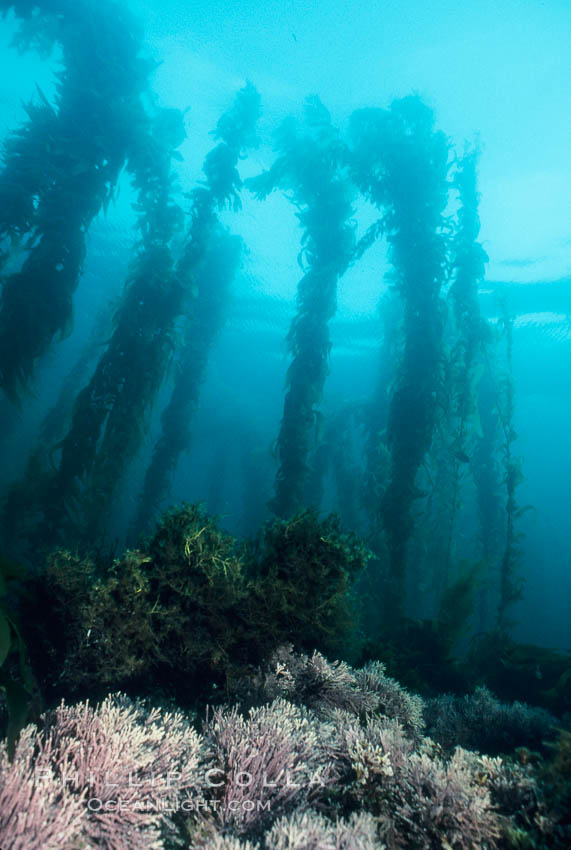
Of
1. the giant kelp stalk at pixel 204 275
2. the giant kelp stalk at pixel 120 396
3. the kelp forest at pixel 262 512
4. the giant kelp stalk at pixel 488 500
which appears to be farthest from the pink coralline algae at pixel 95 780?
the giant kelp stalk at pixel 488 500

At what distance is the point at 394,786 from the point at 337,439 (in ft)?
44.9

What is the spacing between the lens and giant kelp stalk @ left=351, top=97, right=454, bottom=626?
7.78m

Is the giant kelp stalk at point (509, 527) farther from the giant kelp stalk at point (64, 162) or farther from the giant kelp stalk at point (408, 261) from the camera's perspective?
the giant kelp stalk at point (64, 162)

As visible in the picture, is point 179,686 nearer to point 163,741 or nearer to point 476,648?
point 163,741

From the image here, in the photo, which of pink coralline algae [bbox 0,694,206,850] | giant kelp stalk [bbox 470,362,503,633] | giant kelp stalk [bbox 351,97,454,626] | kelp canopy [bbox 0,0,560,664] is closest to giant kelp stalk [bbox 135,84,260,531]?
kelp canopy [bbox 0,0,560,664]

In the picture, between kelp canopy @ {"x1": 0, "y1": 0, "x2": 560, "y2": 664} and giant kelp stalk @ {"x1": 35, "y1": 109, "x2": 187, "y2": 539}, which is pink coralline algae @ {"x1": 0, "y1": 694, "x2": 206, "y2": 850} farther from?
giant kelp stalk @ {"x1": 35, "y1": 109, "x2": 187, "y2": 539}

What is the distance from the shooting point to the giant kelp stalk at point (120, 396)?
6.80m

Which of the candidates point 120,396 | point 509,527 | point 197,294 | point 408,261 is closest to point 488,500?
point 509,527

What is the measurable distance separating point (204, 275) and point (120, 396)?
833 centimetres

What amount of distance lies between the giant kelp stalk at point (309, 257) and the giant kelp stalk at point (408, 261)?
86 cm

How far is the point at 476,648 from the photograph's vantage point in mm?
7227

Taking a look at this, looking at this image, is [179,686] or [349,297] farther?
[349,297]

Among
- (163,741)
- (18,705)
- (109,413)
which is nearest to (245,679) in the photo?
(163,741)

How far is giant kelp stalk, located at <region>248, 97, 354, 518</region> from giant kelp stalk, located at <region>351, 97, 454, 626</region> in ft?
2.82
